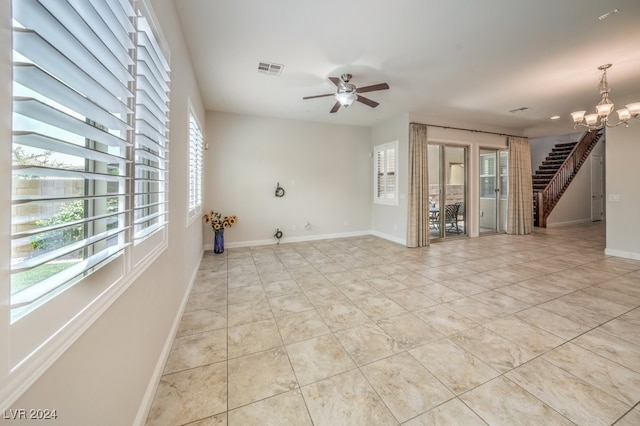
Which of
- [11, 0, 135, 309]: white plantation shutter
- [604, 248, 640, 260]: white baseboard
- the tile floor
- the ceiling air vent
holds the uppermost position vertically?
the ceiling air vent

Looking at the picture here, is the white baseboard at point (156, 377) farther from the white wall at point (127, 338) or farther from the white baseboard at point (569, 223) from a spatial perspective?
the white baseboard at point (569, 223)

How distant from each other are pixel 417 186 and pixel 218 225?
4.09 meters

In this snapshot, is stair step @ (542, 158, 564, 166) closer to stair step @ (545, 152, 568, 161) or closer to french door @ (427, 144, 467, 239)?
stair step @ (545, 152, 568, 161)

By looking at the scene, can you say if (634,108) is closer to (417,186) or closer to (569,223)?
(417,186)

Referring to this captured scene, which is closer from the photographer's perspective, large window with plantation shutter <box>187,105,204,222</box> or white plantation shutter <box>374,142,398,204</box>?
large window with plantation shutter <box>187,105,204,222</box>

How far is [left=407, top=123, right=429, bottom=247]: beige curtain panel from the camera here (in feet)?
17.6

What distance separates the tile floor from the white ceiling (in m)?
2.83

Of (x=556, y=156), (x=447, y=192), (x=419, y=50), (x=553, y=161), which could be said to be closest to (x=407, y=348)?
(x=419, y=50)

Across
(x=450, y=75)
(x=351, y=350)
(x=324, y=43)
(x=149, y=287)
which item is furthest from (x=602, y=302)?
(x=149, y=287)

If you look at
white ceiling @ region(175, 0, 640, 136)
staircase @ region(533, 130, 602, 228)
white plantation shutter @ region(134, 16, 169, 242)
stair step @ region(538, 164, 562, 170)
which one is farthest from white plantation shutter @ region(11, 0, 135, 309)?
stair step @ region(538, 164, 562, 170)

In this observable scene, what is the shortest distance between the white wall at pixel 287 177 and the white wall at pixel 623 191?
4.52 m

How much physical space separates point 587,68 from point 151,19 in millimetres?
5027

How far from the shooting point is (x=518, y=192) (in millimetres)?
6590

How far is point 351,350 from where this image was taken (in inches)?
79.4
